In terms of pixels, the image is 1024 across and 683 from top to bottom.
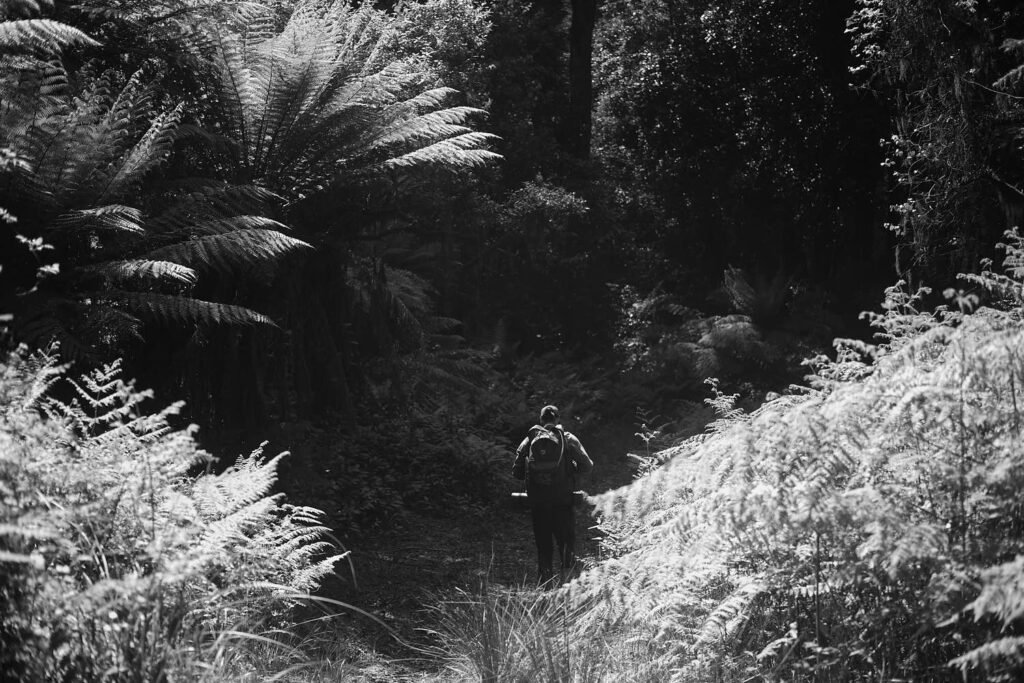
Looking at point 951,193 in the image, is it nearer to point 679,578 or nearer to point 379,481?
point 379,481

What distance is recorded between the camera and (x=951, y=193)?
9.68m

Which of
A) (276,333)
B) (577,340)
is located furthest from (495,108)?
(276,333)

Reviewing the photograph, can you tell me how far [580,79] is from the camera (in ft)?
56.1

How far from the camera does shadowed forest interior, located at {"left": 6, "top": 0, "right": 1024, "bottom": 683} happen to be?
3.34 m

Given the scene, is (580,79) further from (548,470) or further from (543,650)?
(543,650)

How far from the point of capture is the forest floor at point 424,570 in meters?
5.77

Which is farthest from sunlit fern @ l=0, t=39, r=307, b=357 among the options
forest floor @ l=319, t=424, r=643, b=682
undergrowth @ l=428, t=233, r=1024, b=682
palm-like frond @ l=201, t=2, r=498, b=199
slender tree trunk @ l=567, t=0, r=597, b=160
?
slender tree trunk @ l=567, t=0, r=597, b=160

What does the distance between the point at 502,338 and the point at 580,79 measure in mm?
4900

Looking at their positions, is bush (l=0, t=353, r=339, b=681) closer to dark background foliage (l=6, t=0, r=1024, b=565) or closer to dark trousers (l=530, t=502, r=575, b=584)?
dark background foliage (l=6, t=0, r=1024, b=565)

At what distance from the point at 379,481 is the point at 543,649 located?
18.6ft

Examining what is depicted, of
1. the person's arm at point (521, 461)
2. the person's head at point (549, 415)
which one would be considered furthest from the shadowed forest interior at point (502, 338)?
the person's head at point (549, 415)

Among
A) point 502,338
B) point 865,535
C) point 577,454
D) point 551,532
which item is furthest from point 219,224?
point 502,338

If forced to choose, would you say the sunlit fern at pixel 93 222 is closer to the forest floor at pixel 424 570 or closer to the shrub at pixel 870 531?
the forest floor at pixel 424 570

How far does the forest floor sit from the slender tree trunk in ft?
23.0
